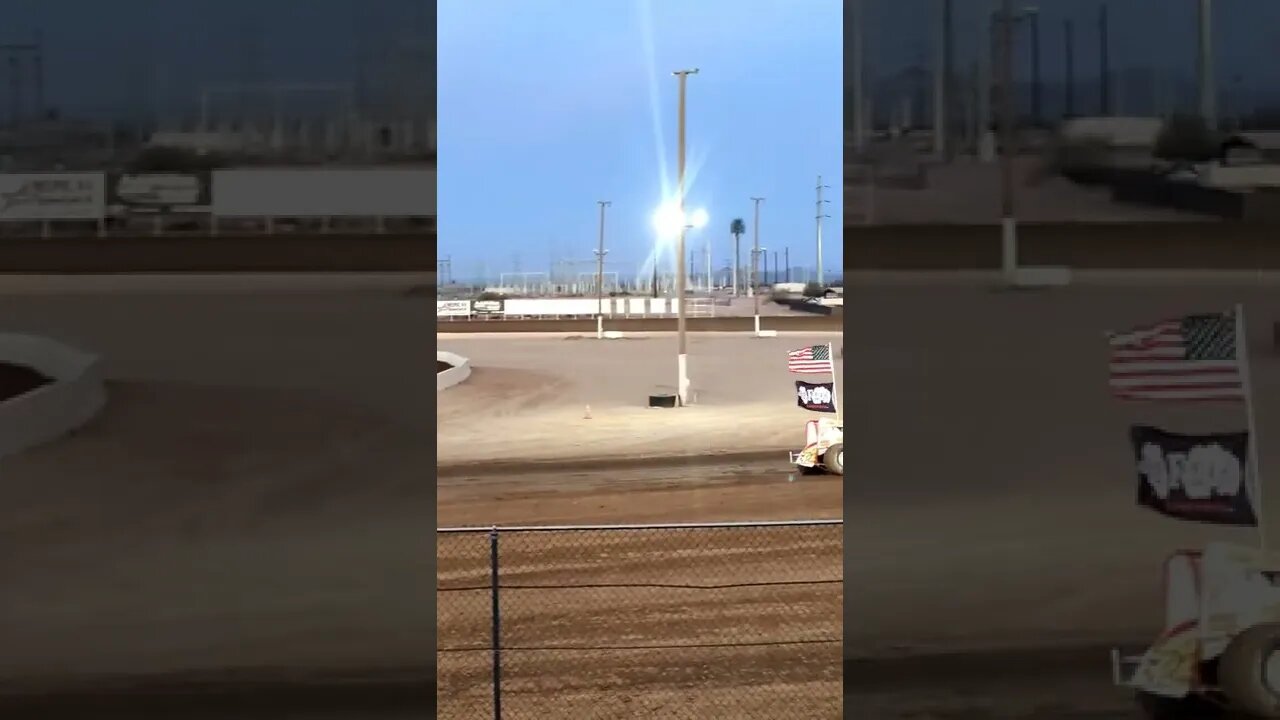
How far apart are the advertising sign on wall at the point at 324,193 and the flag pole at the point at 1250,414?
7.00 feet

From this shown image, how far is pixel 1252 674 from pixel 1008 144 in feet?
5.12

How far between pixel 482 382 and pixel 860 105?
15537mm

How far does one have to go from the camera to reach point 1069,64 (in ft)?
8.66

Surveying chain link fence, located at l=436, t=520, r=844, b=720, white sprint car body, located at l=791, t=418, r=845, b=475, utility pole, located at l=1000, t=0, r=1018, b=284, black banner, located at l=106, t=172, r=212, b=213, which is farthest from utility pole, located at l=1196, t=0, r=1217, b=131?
white sprint car body, located at l=791, t=418, r=845, b=475

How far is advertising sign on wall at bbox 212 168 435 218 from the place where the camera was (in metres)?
2.53

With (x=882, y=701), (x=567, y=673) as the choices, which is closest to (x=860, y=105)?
(x=882, y=701)

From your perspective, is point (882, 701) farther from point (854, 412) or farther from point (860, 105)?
point (860, 105)

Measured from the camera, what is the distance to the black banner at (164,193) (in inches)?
100

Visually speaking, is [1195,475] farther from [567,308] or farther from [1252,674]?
[567,308]

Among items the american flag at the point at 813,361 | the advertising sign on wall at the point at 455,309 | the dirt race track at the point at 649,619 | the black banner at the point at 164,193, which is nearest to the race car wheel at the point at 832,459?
the american flag at the point at 813,361

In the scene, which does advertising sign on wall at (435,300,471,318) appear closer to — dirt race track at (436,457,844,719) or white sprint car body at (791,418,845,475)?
white sprint car body at (791,418,845,475)

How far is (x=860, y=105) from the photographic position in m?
2.65

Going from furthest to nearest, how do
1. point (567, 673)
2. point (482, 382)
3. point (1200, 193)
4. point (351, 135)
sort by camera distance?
point (482, 382)
point (567, 673)
point (1200, 193)
point (351, 135)

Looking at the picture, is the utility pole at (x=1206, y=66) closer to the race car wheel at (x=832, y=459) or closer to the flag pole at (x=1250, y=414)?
the flag pole at (x=1250, y=414)
